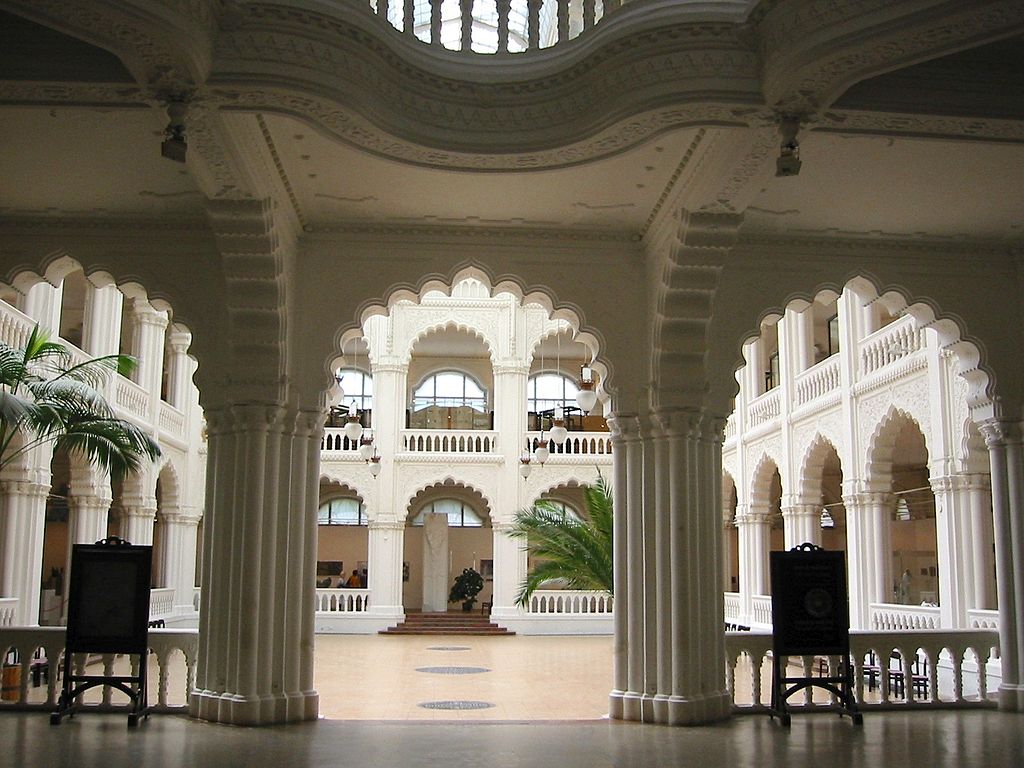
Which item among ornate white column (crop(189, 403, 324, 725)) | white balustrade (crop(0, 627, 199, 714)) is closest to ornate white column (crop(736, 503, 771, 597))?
ornate white column (crop(189, 403, 324, 725))

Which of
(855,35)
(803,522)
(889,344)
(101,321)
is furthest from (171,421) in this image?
(855,35)

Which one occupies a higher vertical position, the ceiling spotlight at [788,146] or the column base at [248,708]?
the ceiling spotlight at [788,146]

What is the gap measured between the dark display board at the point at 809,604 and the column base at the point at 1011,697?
162 cm

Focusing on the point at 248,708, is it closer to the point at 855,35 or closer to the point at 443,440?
the point at 855,35

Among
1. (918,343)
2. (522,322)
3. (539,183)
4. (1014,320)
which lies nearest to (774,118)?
(539,183)

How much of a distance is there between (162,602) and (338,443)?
280 inches

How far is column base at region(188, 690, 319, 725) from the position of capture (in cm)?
938

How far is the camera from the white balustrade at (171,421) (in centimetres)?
2447

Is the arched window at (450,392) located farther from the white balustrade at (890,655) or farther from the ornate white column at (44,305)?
the white balustrade at (890,655)

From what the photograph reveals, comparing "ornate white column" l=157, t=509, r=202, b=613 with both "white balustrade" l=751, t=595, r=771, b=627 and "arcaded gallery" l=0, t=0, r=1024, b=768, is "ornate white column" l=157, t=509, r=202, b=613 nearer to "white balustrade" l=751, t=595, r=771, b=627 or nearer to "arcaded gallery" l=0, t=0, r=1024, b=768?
"arcaded gallery" l=0, t=0, r=1024, b=768

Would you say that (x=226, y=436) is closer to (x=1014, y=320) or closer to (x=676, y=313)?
(x=676, y=313)

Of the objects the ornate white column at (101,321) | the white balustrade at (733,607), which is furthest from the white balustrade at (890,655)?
the white balustrade at (733,607)

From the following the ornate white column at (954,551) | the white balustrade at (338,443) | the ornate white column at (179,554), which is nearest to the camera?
the ornate white column at (954,551)

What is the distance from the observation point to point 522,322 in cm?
2900
